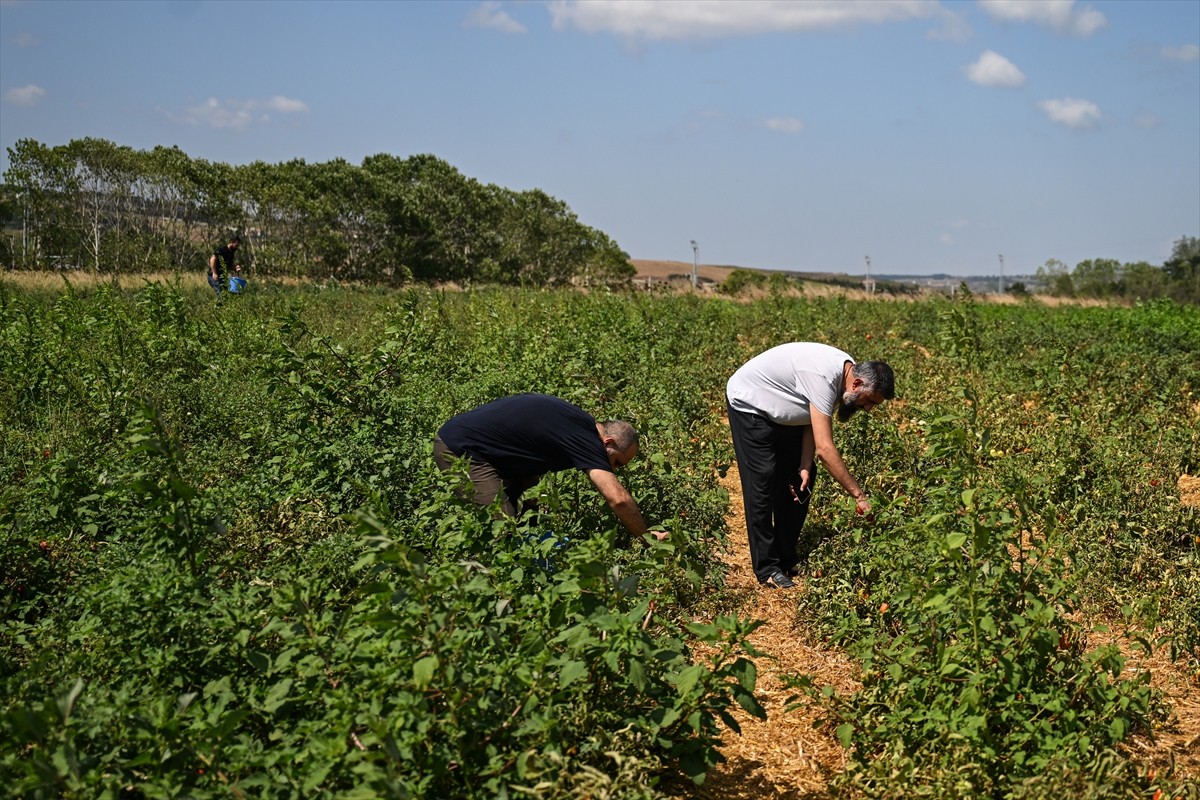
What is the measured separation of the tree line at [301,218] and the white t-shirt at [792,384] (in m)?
25.9

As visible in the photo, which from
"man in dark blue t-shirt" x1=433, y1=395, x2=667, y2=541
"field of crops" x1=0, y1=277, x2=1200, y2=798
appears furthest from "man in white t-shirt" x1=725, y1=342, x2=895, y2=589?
"man in dark blue t-shirt" x1=433, y1=395, x2=667, y2=541

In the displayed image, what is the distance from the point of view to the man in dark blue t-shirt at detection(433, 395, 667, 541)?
Answer: 404 cm

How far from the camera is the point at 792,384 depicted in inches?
194

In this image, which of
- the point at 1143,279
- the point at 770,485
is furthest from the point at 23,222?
the point at 1143,279

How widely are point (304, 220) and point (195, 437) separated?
38486 millimetres

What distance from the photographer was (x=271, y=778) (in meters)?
2.36

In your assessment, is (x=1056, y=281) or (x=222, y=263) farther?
(x=1056, y=281)

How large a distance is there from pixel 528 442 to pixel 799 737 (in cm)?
152

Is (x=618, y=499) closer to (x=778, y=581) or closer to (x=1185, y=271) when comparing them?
(x=778, y=581)

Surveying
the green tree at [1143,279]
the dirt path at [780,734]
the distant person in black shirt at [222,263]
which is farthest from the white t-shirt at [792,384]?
the green tree at [1143,279]

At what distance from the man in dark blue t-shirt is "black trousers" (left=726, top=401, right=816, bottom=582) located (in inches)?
43.4

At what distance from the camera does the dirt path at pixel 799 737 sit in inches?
132

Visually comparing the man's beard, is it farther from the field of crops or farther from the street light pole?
the street light pole

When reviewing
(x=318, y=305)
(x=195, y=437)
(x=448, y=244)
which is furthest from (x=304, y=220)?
(x=195, y=437)
